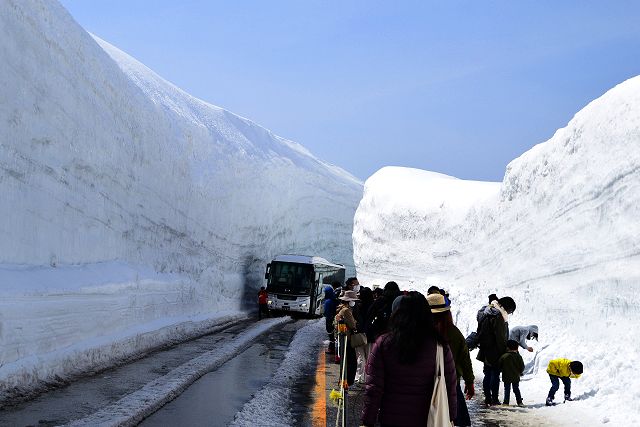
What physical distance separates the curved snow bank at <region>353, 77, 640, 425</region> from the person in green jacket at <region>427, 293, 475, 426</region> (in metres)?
2.78

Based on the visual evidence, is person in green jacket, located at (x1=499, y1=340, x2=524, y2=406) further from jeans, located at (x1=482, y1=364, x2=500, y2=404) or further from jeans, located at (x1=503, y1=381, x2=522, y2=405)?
jeans, located at (x1=482, y1=364, x2=500, y2=404)

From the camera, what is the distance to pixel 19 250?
A: 40.0 feet

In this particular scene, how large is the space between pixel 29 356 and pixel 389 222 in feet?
107

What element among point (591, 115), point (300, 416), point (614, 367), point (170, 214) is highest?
point (591, 115)

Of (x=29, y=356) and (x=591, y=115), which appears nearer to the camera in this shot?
(x=29, y=356)

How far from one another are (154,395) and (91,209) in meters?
9.15

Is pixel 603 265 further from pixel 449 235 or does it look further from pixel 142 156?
pixel 449 235

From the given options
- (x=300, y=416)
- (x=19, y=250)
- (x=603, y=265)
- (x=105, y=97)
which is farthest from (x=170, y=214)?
(x=300, y=416)

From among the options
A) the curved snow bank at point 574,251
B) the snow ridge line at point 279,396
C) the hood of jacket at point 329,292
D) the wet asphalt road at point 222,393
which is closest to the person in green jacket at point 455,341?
the snow ridge line at point 279,396

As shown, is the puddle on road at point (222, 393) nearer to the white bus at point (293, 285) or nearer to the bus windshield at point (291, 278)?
the white bus at point (293, 285)

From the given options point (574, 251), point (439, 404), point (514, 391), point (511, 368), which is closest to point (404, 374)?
point (439, 404)

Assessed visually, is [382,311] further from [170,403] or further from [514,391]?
[170,403]

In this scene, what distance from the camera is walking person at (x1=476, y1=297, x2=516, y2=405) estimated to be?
9.61 m

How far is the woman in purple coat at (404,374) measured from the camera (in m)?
4.02
